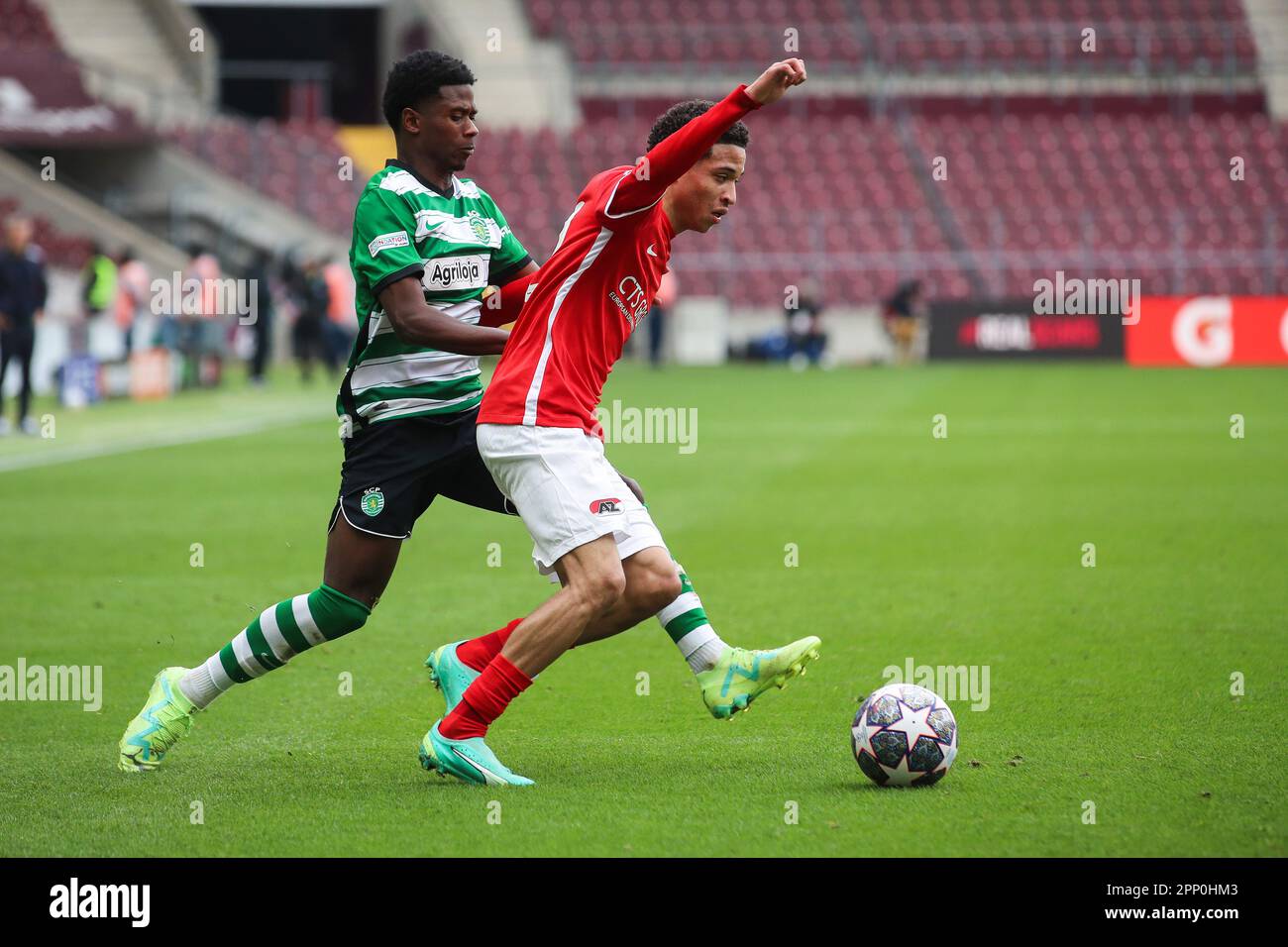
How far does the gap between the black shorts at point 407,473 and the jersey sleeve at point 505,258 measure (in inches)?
21.6

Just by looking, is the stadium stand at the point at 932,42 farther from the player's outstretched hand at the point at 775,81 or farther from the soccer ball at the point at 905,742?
the soccer ball at the point at 905,742

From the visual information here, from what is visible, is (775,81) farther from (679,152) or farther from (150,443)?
(150,443)

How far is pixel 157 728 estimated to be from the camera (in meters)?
5.70

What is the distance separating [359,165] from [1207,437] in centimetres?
2763

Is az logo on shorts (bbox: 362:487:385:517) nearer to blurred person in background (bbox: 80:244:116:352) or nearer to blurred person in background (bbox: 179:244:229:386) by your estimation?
blurred person in background (bbox: 80:244:116:352)

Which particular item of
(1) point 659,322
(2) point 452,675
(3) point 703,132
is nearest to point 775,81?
(3) point 703,132

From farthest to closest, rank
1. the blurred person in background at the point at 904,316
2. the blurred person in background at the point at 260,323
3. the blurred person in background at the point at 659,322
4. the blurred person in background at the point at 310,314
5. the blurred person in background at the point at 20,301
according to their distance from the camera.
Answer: the blurred person in background at the point at 904,316 < the blurred person in background at the point at 659,322 < the blurred person in background at the point at 310,314 < the blurred person in background at the point at 260,323 < the blurred person in background at the point at 20,301

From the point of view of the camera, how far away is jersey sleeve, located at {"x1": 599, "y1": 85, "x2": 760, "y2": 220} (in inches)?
196

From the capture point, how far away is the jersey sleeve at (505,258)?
606 centimetres

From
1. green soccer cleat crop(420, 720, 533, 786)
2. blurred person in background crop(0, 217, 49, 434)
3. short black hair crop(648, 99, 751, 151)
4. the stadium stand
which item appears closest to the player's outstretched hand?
short black hair crop(648, 99, 751, 151)

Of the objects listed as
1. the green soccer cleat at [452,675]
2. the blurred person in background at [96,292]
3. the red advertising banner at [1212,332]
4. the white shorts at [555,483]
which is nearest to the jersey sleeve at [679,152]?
the white shorts at [555,483]

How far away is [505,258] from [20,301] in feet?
48.0

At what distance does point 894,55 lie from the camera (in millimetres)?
43281
